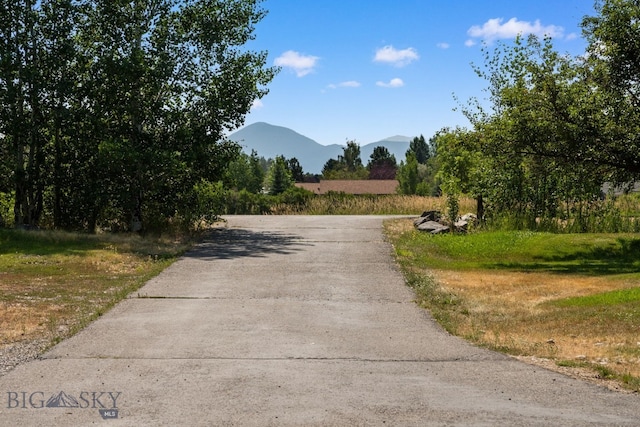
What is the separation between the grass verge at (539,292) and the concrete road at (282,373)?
0.70 meters

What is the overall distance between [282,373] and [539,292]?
8.20 metres

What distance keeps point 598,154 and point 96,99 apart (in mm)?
16597

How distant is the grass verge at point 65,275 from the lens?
9.81 metres

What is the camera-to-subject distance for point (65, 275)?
47.5 ft

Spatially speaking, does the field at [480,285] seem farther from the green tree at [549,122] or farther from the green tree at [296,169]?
the green tree at [296,169]

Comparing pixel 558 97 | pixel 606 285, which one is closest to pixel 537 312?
pixel 606 285

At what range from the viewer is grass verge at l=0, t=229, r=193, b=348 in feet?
32.2

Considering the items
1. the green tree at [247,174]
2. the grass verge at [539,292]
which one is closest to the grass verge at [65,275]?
the grass verge at [539,292]

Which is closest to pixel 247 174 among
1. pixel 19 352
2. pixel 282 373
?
pixel 19 352

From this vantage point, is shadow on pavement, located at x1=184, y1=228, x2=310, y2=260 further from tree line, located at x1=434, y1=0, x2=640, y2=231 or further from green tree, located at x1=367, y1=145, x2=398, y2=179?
green tree, located at x1=367, y1=145, x2=398, y2=179

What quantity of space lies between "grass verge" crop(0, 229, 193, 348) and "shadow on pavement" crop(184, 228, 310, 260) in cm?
74

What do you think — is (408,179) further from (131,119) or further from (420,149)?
(420,149)

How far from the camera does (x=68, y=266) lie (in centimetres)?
1562

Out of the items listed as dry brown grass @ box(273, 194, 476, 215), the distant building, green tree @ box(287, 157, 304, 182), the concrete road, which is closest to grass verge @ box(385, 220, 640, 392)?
the concrete road
